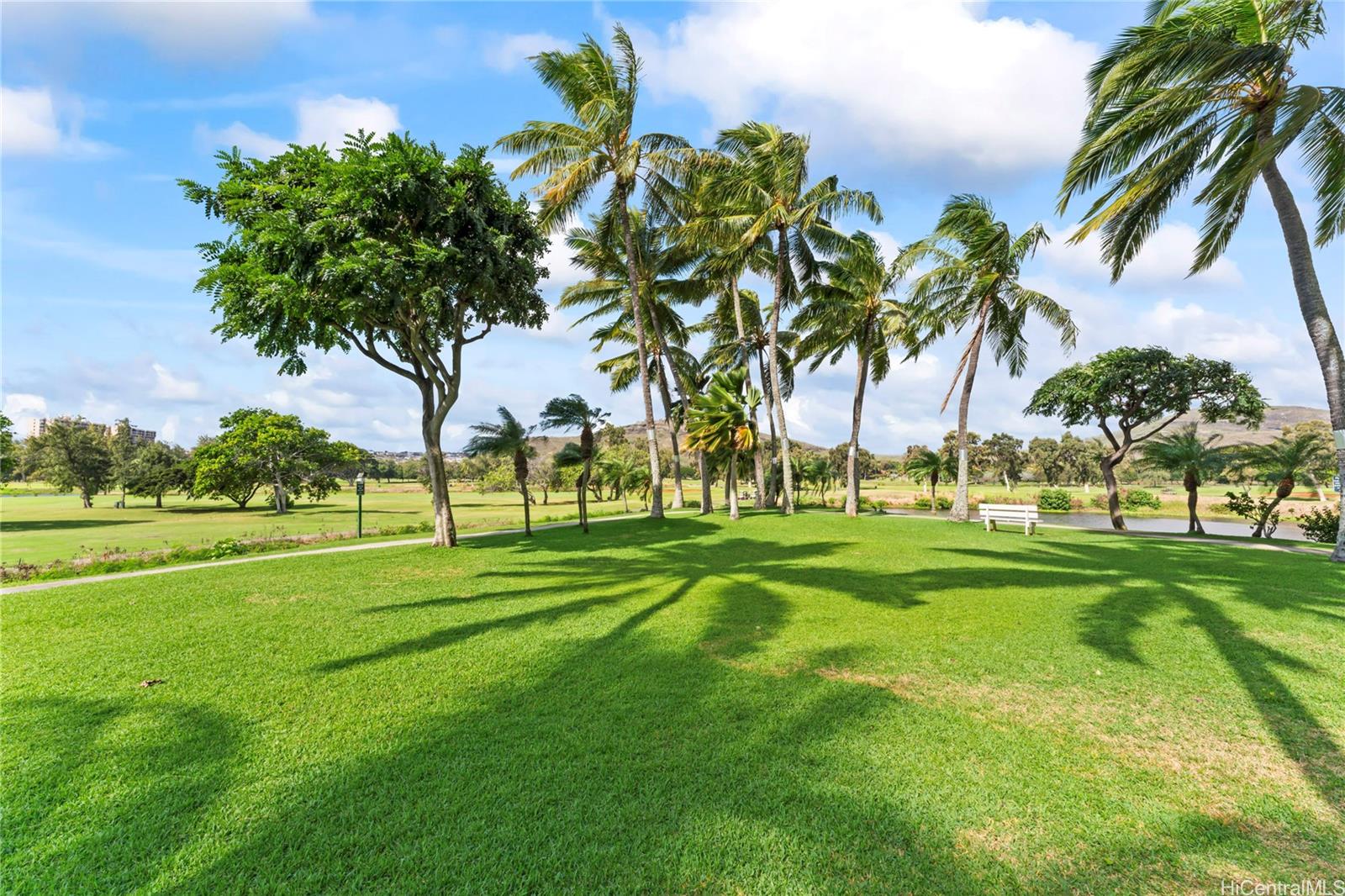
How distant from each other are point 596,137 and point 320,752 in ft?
61.1

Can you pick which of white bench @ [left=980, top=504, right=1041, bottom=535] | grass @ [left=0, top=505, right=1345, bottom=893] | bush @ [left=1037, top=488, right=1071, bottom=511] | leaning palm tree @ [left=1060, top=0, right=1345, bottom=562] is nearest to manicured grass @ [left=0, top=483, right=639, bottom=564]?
grass @ [left=0, top=505, right=1345, bottom=893]

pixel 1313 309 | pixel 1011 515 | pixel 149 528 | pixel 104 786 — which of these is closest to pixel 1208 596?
pixel 1313 309

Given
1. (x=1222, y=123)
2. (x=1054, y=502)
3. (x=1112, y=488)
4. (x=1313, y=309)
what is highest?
(x=1222, y=123)

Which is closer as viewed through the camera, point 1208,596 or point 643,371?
point 1208,596

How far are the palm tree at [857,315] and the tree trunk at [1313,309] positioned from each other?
9.72m

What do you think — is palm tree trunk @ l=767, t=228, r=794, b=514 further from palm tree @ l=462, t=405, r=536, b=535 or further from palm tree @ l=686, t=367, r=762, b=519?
palm tree @ l=462, t=405, r=536, b=535

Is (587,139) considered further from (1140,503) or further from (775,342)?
(1140,503)

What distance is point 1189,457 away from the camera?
1808cm

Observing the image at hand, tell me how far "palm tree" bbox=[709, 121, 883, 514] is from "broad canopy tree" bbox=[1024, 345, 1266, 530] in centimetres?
1064

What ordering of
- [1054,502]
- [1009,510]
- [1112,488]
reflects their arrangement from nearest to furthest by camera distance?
1. [1009,510]
2. [1112,488]
3. [1054,502]

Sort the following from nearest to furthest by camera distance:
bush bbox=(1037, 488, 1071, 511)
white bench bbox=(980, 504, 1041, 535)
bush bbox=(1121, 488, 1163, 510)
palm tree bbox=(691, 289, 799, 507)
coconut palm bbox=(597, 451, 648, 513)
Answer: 1. white bench bbox=(980, 504, 1041, 535)
2. palm tree bbox=(691, 289, 799, 507)
3. coconut palm bbox=(597, 451, 648, 513)
4. bush bbox=(1037, 488, 1071, 511)
5. bush bbox=(1121, 488, 1163, 510)

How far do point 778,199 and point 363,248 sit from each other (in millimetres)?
14753

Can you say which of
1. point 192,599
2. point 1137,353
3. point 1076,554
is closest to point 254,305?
point 192,599

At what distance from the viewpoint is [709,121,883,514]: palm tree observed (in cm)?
1919
